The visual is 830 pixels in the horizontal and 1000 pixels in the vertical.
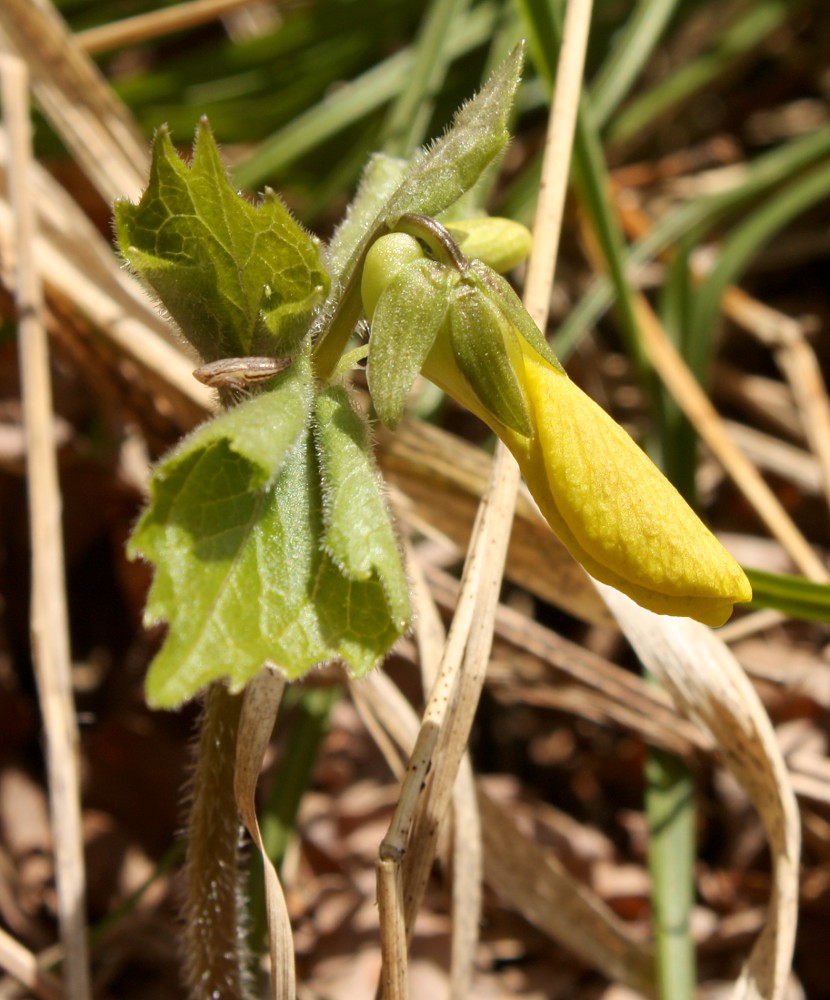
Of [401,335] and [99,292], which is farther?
[99,292]

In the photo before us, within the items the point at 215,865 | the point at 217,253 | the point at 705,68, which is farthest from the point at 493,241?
the point at 705,68

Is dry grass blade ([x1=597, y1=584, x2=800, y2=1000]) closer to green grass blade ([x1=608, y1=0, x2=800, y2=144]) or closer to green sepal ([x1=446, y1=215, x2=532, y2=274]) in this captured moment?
green sepal ([x1=446, y1=215, x2=532, y2=274])

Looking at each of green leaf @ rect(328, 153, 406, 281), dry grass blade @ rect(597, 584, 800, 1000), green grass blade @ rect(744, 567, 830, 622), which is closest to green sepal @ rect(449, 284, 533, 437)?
green leaf @ rect(328, 153, 406, 281)

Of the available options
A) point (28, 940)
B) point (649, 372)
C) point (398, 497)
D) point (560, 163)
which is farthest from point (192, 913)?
point (649, 372)

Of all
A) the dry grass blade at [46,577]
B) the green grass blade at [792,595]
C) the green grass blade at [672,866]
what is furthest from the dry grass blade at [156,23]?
the green grass blade at [672,866]

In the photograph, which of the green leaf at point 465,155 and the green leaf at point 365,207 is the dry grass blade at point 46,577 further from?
the green leaf at point 465,155

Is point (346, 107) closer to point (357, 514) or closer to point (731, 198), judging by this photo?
point (731, 198)

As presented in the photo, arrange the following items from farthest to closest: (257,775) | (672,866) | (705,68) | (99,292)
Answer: (705,68), (99,292), (672,866), (257,775)

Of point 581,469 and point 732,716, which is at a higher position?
point 581,469
